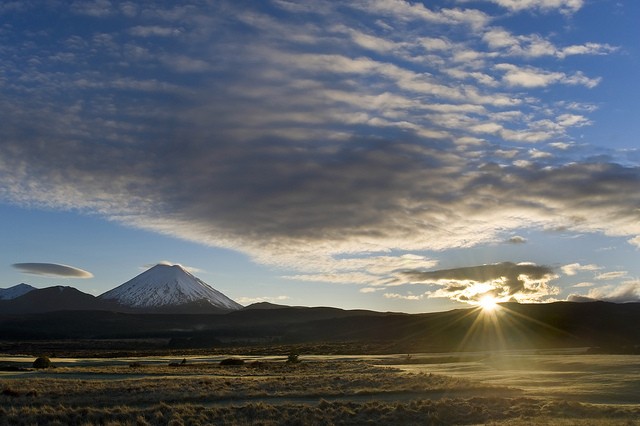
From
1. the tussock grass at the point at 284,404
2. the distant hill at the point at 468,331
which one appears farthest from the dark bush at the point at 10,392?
the distant hill at the point at 468,331

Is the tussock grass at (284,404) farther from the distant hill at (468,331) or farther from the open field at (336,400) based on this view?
the distant hill at (468,331)

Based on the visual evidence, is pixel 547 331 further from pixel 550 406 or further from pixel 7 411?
pixel 7 411

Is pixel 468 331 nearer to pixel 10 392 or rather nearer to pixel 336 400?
pixel 336 400

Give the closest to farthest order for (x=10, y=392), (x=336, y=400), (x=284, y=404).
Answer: (x=284, y=404), (x=336, y=400), (x=10, y=392)

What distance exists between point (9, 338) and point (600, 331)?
15127 centimetres

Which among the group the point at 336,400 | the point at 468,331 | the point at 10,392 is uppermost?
the point at 468,331

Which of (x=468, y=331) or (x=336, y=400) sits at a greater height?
(x=468, y=331)

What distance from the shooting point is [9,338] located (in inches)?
6506

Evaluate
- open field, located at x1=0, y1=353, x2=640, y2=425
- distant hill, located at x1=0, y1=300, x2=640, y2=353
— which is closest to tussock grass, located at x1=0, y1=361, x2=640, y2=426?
open field, located at x1=0, y1=353, x2=640, y2=425

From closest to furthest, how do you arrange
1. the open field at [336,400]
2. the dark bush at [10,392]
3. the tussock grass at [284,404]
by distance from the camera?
the tussock grass at [284,404]
the open field at [336,400]
the dark bush at [10,392]

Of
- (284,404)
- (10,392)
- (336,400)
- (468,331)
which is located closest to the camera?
(284,404)

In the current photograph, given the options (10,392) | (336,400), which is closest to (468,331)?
(336,400)

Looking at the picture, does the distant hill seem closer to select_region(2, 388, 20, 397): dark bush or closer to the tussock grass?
the tussock grass

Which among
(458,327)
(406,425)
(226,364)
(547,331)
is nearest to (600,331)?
(547,331)
